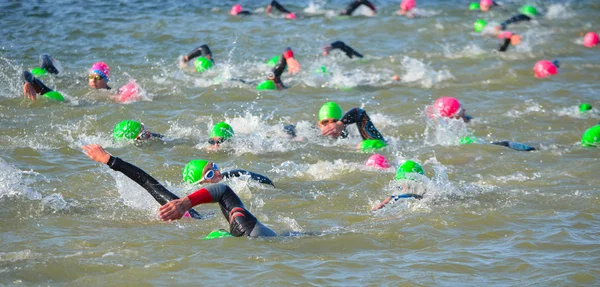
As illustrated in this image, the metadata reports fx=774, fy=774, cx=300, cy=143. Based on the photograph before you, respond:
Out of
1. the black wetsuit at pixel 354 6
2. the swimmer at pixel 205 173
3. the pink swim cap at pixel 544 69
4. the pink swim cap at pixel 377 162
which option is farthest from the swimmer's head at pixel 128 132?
the black wetsuit at pixel 354 6

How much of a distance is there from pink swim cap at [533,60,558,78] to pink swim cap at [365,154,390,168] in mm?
7414

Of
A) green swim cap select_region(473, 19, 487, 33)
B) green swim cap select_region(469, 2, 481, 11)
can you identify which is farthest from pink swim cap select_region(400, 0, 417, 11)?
green swim cap select_region(473, 19, 487, 33)

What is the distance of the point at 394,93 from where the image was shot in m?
15.5

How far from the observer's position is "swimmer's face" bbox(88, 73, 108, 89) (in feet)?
Answer: 47.1

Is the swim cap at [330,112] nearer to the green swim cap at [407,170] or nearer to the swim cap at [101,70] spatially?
the green swim cap at [407,170]

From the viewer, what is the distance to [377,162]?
431 inches

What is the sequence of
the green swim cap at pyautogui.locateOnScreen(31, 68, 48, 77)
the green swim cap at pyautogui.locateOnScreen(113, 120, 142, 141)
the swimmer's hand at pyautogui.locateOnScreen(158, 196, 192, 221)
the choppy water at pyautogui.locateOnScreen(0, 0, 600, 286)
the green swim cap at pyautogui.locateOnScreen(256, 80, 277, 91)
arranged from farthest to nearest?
the green swim cap at pyautogui.locateOnScreen(31, 68, 48, 77), the green swim cap at pyautogui.locateOnScreen(256, 80, 277, 91), the green swim cap at pyautogui.locateOnScreen(113, 120, 142, 141), the choppy water at pyautogui.locateOnScreen(0, 0, 600, 286), the swimmer's hand at pyautogui.locateOnScreen(158, 196, 192, 221)

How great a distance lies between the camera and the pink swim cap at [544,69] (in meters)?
17.0

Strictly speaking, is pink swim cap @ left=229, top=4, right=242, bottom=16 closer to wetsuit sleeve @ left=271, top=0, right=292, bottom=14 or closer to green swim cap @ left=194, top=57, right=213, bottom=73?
wetsuit sleeve @ left=271, top=0, right=292, bottom=14

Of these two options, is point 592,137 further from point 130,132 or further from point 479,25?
point 479,25

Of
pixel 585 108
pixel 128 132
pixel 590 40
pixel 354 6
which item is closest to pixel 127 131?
pixel 128 132

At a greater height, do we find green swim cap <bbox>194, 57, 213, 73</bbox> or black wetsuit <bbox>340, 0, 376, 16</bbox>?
black wetsuit <bbox>340, 0, 376, 16</bbox>

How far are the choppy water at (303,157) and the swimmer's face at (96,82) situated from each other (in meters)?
0.25

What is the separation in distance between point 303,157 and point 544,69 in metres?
7.70
